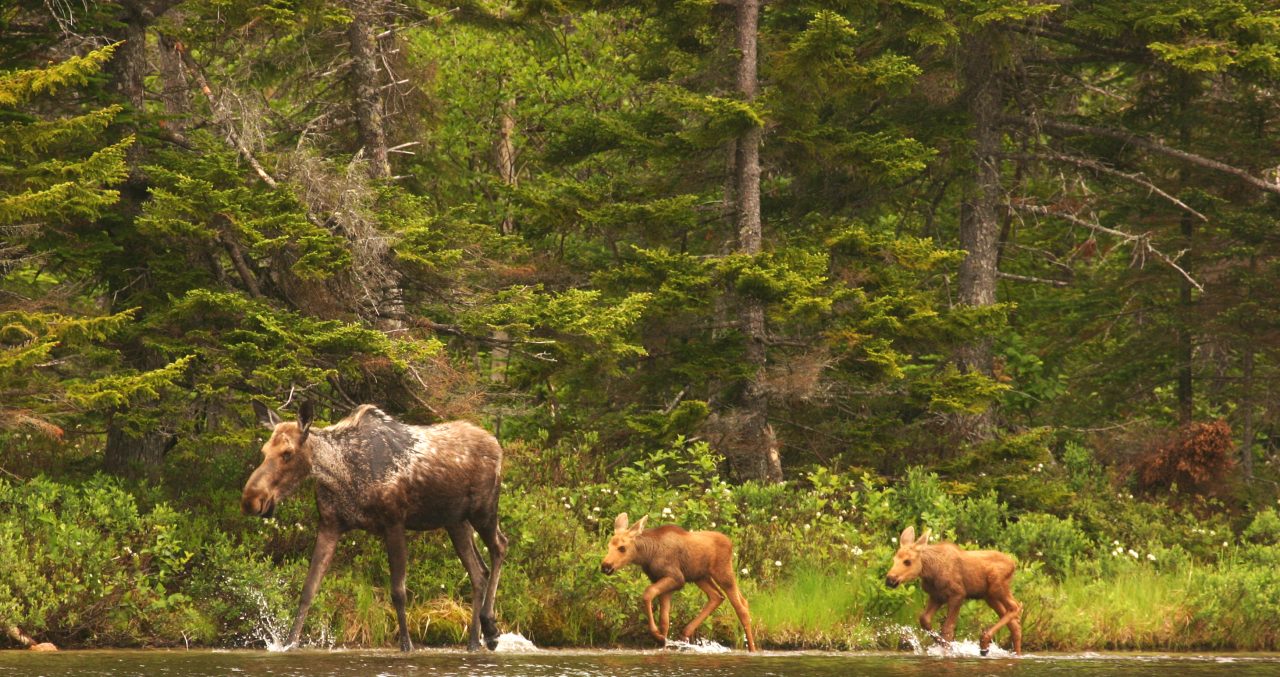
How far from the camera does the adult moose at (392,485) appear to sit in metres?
13.5

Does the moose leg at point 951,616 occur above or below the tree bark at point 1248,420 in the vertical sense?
above

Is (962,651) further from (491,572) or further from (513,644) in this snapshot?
(491,572)

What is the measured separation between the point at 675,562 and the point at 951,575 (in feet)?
8.51

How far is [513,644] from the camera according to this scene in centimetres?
1467

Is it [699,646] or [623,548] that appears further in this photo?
[699,646]

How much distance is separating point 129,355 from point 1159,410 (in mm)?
20648

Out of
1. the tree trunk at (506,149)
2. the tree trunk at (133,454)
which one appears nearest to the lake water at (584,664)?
the tree trunk at (133,454)

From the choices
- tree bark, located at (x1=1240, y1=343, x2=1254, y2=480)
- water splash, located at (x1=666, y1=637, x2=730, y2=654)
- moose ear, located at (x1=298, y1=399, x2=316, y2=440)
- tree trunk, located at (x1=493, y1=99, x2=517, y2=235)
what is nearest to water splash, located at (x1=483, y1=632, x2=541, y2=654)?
water splash, located at (x1=666, y1=637, x2=730, y2=654)

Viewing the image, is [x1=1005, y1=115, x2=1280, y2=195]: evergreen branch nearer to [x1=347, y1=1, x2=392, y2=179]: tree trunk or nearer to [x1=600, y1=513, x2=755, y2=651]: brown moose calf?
[x1=347, y1=1, x2=392, y2=179]: tree trunk

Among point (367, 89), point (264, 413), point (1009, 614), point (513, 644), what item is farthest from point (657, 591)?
point (367, 89)

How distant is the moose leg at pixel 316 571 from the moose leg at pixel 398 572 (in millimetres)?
505

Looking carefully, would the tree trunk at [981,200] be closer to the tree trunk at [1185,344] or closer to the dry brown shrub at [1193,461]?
the dry brown shrub at [1193,461]

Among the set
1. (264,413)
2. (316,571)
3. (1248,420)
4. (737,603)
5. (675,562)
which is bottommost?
(1248,420)

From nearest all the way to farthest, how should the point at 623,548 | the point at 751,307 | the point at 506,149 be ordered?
the point at 623,548, the point at 751,307, the point at 506,149
